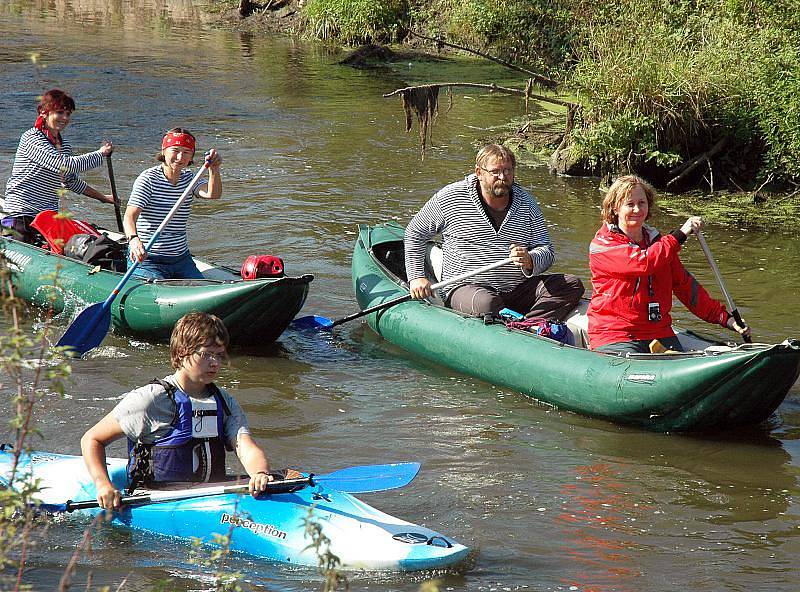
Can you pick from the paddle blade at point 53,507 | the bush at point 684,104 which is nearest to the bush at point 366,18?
the bush at point 684,104

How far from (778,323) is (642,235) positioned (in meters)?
2.54

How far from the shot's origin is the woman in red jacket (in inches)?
234

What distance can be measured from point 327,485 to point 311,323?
10.5 ft

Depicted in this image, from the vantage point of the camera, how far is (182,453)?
4512mm

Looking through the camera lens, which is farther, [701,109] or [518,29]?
[518,29]

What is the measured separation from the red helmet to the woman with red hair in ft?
5.60

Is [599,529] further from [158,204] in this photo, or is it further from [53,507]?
[158,204]

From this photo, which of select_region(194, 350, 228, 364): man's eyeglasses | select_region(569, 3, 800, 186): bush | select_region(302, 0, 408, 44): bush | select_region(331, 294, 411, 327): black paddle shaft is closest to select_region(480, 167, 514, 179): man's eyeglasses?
select_region(331, 294, 411, 327): black paddle shaft

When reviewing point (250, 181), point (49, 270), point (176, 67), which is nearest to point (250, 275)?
point (49, 270)

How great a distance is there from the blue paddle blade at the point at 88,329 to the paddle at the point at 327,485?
2342 millimetres

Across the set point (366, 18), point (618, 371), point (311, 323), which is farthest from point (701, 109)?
point (366, 18)

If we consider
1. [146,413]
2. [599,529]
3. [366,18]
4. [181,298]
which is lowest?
[599,529]

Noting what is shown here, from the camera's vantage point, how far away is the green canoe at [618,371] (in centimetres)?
574

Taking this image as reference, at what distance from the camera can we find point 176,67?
2019 centimetres
